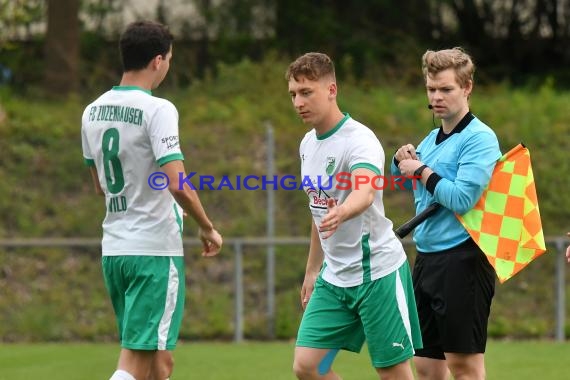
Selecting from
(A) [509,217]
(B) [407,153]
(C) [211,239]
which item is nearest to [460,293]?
(A) [509,217]

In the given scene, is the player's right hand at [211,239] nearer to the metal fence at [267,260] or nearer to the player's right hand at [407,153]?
the player's right hand at [407,153]

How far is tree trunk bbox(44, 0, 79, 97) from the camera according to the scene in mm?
15555

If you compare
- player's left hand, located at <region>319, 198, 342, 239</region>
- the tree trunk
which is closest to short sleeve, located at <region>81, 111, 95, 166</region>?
player's left hand, located at <region>319, 198, 342, 239</region>

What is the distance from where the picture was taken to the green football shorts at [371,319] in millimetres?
5250

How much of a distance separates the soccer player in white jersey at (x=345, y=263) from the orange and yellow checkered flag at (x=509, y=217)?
0.43 meters

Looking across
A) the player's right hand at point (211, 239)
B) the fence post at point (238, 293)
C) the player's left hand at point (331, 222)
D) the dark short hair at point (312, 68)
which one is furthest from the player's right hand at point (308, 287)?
the fence post at point (238, 293)

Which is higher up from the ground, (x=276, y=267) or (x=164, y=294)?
(x=164, y=294)

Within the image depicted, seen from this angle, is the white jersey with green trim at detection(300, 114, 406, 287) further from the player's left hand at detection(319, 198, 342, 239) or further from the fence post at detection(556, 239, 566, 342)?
the fence post at detection(556, 239, 566, 342)

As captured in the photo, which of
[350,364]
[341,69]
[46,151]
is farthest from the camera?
[341,69]

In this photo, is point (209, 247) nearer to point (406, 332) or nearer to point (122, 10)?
point (406, 332)

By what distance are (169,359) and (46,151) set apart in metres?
7.16

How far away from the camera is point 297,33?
17172 millimetres

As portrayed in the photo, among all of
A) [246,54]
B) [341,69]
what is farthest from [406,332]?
[246,54]

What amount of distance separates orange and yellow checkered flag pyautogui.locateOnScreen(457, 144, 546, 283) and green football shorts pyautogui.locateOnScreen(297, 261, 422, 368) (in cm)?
43
